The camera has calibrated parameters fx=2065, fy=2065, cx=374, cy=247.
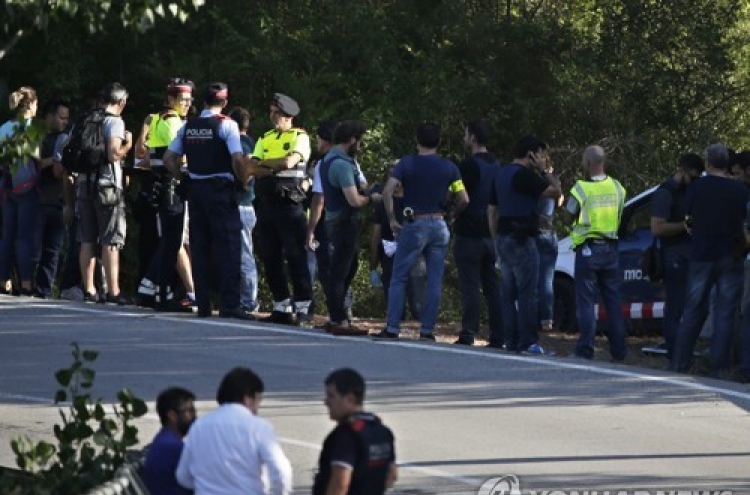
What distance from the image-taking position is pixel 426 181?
16500 mm

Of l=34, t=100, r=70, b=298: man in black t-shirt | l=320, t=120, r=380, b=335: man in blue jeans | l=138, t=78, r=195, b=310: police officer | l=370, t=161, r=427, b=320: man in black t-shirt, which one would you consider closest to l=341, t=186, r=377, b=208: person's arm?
Answer: l=320, t=120, r=380, b=335: man in blue jeans

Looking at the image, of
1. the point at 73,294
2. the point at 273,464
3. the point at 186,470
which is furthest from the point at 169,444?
the point at 73,294

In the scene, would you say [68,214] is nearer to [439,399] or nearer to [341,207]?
[341,207]

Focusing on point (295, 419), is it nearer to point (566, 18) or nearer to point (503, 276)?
point (503, 276)

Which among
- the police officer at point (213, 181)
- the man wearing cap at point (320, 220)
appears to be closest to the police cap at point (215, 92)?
the police officer at point (213, 181)

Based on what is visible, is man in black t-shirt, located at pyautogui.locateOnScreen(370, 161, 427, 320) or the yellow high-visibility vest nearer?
the yellow high-visibility vest

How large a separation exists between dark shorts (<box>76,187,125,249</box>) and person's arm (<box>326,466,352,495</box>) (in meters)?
9.94

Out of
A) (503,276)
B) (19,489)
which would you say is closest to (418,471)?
(19,489)

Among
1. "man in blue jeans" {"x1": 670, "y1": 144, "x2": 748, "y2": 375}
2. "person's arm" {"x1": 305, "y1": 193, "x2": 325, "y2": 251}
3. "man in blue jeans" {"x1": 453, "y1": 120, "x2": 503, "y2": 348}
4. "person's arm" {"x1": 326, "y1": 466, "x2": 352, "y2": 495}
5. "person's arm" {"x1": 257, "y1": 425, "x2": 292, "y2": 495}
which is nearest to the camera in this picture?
"person's arm" {"x1": 326, "y1": 466, "x2": 352, "y2": 495}

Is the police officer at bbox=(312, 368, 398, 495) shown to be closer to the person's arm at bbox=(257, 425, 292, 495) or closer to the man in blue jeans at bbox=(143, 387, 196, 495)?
the person's arm at bbox=(257, 425, 292, 495)

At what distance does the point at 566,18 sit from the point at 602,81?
1429mm

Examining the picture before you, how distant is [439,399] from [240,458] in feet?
17.5

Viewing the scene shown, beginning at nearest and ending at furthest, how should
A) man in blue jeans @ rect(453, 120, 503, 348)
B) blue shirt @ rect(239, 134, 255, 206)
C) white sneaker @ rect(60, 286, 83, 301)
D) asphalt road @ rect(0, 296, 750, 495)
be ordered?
asphalt road @ rect(0, 296, 750, 495), man in blue jeans @ rect(453, 120, 503, 348), blue shirt @ rect(239, 134, 255, 206), white sneaker @ rect(60, 286, 83, 301)

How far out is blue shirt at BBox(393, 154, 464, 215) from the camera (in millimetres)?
16500
